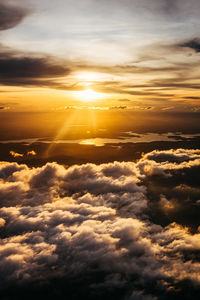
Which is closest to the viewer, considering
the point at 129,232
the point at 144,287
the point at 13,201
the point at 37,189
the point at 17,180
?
the point at 144,287

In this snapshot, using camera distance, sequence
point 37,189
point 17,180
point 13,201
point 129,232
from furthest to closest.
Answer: point 17,180, point 37,189, point 13,201, point 129,232

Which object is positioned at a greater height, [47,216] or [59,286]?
[47,216]

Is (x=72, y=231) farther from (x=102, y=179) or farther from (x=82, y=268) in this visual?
(x=102, y=179)

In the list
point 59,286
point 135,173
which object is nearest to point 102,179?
point 135,173

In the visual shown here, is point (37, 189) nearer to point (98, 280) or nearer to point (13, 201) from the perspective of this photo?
point (13, 201)

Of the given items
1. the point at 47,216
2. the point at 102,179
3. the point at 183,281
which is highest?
the point at 102,179

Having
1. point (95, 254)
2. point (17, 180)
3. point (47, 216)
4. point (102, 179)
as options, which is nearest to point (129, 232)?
point (95, 254)

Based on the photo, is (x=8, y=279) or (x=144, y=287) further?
(x=8, y=279)

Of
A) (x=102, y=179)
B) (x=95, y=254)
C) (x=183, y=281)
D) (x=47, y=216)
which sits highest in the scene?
(x=102, y=179)

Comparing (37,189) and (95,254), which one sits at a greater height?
(37,189)
